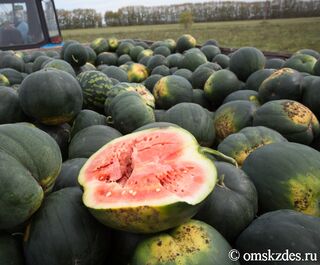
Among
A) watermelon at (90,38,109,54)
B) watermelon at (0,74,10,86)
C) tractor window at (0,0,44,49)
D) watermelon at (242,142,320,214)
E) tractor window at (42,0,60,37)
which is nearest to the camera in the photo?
watermelon at (242,142,320,214)

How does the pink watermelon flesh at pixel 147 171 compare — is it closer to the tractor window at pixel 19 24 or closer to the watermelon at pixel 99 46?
the watermelon at pixel 99 46

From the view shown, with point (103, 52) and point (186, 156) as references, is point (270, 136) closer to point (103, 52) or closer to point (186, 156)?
point (186, 156)

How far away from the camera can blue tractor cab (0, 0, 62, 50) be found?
9.20 metres

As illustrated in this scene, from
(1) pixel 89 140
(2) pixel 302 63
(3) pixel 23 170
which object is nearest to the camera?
(3) pixel 23 170

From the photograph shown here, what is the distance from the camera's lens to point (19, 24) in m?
9.53

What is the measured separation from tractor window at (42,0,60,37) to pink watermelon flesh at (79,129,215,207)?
9.41 metres

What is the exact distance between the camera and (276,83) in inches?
116

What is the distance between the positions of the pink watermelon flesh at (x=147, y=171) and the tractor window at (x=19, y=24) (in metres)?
8.63

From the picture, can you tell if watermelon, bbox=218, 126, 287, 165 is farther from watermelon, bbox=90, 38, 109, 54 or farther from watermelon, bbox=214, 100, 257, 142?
watermelon, bbox=90, 38, 109, 54

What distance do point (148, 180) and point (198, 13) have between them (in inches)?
1973

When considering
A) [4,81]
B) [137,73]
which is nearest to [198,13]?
[137,73]

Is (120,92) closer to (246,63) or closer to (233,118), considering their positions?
(233,118)

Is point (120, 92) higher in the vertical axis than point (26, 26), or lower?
higher

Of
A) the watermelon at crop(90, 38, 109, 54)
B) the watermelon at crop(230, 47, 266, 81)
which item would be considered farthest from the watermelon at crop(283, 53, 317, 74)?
the watermelon at crop(90, 38, 109, 54)
